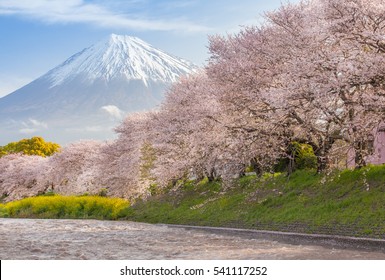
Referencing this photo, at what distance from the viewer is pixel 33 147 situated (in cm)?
9362

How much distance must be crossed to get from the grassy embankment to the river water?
1.88m

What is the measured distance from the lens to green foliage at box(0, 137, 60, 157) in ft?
305

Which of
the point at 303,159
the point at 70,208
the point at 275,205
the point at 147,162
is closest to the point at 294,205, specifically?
the point at 275,205

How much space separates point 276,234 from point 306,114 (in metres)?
5.63

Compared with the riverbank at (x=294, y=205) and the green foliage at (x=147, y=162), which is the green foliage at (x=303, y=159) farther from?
the green foliage at (x=147, y=162)

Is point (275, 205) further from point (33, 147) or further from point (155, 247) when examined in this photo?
point (33, 147)

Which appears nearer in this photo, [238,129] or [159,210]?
[238,129]

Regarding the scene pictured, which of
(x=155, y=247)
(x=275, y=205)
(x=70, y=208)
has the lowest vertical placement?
(x=155, y=247)

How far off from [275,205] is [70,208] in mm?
22452

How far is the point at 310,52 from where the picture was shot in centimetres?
2498

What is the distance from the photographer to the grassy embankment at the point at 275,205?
71.5 feet

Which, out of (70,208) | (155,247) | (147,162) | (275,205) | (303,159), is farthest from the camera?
(70,208)

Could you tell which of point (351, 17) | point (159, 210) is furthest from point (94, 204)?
point (351, 17)
